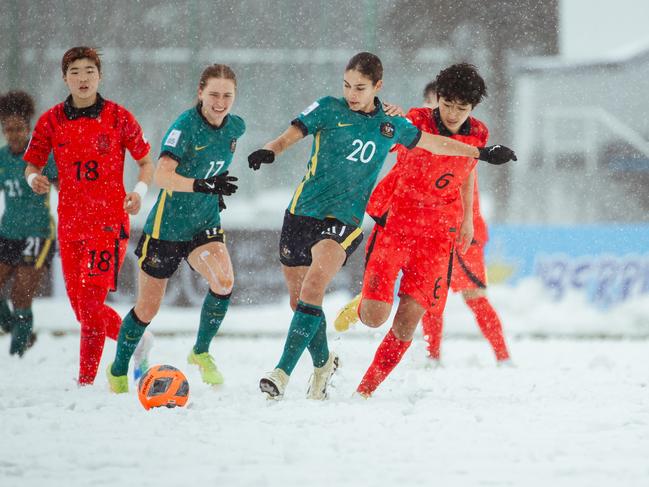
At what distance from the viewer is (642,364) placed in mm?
7445

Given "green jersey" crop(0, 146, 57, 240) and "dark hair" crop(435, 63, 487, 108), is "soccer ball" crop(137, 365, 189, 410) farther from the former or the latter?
"green jersey" crop(0, 146, 57, 240)

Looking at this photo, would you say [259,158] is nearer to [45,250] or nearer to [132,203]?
[132,203]

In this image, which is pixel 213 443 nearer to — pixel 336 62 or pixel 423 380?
pixel 423 380

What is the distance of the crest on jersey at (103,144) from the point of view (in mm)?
5414

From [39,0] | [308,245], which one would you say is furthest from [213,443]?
[39,0]

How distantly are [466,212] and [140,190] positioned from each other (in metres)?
1.81

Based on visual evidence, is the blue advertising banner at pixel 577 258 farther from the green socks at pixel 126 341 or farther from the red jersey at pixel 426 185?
the green socks at pixel 126 341

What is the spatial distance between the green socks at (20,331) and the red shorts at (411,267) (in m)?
3.37

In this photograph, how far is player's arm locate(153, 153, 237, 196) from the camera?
184 inches

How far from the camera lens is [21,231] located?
7355 mm

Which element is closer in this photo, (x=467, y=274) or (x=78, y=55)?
(x=78, y=55)

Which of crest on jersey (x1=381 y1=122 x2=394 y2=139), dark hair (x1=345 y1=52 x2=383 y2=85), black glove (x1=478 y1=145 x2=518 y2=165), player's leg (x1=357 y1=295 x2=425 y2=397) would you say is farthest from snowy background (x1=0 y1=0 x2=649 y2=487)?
dark hair (x1=345 y1=52 x2=383 y2=85)

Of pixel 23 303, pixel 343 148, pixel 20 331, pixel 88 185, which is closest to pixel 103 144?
pixel 88 185

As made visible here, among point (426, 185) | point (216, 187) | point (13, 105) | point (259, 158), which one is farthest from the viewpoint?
point (13, 105)
